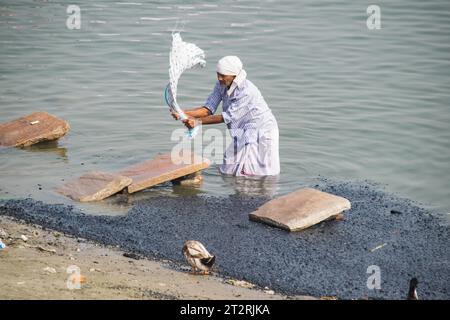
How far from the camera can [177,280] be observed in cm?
736

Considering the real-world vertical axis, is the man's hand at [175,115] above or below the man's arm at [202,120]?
above

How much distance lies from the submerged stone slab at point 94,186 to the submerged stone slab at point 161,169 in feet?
0.55

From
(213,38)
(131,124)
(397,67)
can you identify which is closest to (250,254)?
(131,124)

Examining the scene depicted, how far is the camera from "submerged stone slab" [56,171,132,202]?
949 centimetres

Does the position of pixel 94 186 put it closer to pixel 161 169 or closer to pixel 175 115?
pixel 161 169

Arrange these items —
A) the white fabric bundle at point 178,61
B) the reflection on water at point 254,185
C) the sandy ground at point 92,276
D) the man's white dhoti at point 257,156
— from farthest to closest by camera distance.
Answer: the man's white dhoti at point 257,156, the reflection on water at point 254,185, the white fabric bundle at point 178,61, the sandy ground at point 92,276

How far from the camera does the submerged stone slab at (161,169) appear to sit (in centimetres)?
975

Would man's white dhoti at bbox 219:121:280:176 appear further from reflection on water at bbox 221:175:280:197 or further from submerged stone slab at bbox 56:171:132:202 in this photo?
submerged stone slab at bbox 56:171:132:202

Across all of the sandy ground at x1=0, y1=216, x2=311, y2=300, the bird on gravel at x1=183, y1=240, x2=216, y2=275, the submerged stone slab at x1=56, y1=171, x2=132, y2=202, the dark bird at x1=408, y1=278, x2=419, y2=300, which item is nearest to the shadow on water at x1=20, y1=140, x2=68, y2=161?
the submerged stone slab at x1=56, y1=171, x2=132, y2=202

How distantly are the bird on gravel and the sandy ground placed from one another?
0.33 ft

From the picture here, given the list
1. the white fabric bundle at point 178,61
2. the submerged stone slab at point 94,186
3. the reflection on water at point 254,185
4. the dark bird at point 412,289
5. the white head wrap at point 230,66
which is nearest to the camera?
the dark bird at point 412,289

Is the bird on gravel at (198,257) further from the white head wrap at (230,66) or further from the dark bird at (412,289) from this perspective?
the white head wrap at (230,66)

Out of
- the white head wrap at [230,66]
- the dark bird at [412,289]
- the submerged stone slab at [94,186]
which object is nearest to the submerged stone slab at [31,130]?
the submerged stone slab at [94,186]
